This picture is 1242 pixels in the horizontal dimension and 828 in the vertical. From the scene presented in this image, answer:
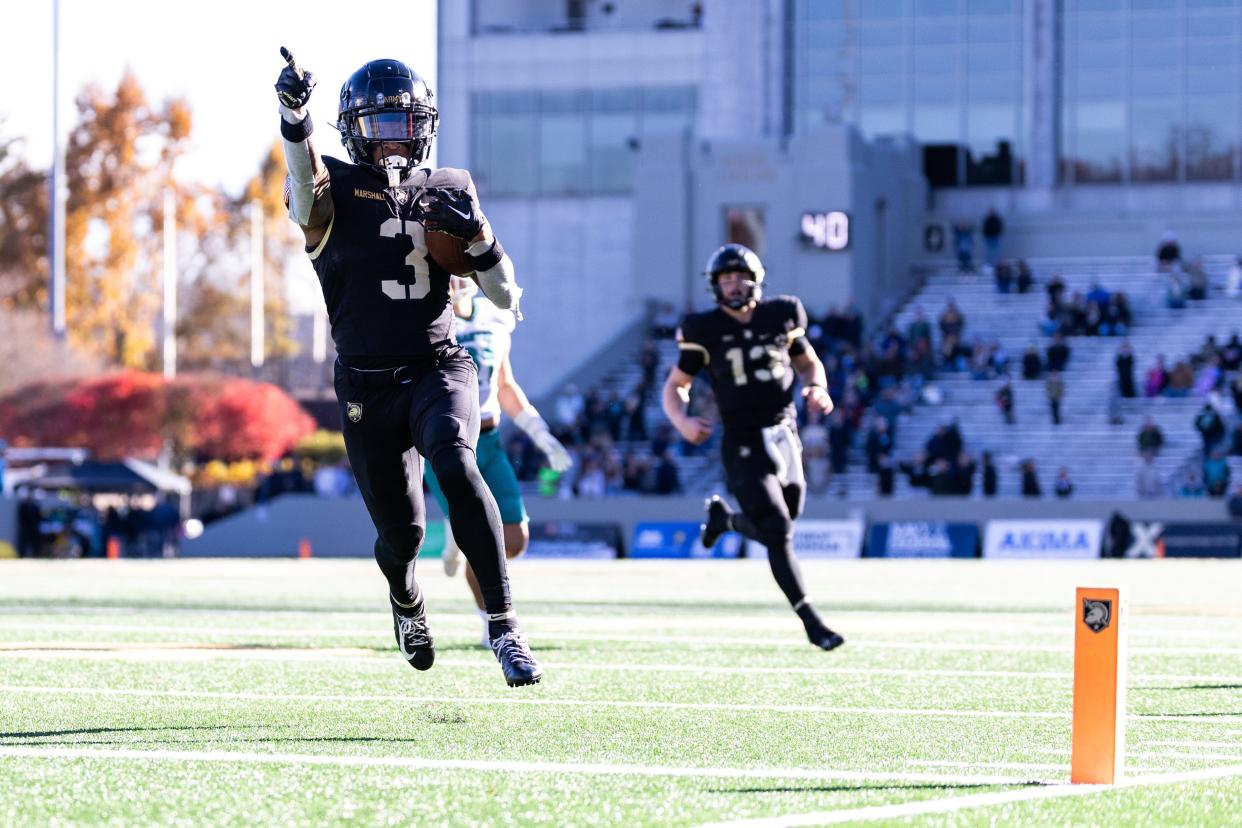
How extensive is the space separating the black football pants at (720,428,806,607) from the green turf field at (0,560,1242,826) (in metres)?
0.46

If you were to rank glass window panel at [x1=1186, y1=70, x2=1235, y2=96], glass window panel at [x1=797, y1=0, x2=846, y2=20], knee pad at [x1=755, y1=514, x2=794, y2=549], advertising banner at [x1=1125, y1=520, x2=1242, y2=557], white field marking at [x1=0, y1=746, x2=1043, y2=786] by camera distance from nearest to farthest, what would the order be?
white field marking at [x1=0, y1=746, x2=1043, y2=786] → knee pad at [x1=755, y1=514, x2=794, y2=549] → advertising banner at [x1=1125, y1=520, x2=1242, y2=557] → glass window panel at [x1=1186, y1=70, x2=1235, y2=96] → glass window panel at [x1=797, y1=0, x2=846, y2=20]

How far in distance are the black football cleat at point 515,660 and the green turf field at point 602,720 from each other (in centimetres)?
17

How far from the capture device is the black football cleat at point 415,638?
7.82 metres

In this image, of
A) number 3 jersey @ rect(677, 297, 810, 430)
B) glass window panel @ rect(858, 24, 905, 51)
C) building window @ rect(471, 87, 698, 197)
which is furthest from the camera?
building window @ rect(471, 87, 698, 197)

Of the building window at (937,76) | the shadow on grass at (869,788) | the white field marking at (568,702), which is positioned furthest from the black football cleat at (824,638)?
the building window at (937,76)

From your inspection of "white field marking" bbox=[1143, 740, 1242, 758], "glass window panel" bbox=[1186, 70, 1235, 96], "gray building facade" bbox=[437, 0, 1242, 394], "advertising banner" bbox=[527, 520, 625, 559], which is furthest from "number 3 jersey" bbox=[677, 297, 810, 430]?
"glass window panel" bbox=[1186, 70, 1235, 96]

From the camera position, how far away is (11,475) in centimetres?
3991

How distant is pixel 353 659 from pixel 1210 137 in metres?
43.4

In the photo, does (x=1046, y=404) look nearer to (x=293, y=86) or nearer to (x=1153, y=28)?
(x=1153, y=28)

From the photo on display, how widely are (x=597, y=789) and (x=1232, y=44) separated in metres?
47.0

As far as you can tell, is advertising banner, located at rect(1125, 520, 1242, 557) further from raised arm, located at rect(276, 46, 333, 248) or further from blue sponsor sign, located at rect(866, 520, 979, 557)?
raised arm, located at rect(276, 46, 333, 248)

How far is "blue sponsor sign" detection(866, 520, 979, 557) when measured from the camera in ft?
104

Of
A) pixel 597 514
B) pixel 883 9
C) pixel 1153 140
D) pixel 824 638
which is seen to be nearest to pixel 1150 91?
pixel 1153 140

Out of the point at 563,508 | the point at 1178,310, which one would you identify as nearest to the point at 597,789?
the point at 563,508
